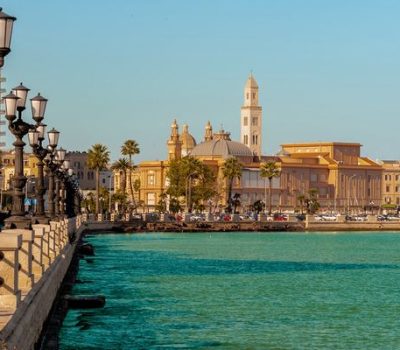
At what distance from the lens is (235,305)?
4322 centimetres

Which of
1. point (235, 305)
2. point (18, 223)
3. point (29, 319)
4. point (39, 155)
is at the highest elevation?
point (39, 155)

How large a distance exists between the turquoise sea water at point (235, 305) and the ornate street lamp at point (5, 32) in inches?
483

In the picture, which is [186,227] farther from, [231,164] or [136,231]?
[231,164]

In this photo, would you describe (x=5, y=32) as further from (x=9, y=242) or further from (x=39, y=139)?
(x=39, y=139)

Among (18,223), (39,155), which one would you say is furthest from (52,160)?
(18,223)

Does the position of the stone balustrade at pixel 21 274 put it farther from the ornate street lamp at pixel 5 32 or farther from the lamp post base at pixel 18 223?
the ornate street lamp at pixel 5 32

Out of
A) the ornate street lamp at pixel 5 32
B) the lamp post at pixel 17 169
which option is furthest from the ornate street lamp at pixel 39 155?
the ornate street lamp at pixel 5 32

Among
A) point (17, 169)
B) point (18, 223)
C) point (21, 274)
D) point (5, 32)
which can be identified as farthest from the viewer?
point (17, 169)

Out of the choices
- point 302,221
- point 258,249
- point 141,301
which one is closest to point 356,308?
point 141,301

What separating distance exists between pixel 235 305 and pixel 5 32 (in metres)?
25.9

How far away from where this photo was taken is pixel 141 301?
144 ft

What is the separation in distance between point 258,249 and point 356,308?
202 feet

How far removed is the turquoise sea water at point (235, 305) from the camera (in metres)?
32.0

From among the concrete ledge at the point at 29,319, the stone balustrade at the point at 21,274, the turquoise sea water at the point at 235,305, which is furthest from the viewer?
the turquoise sea water at the point at 235,305
